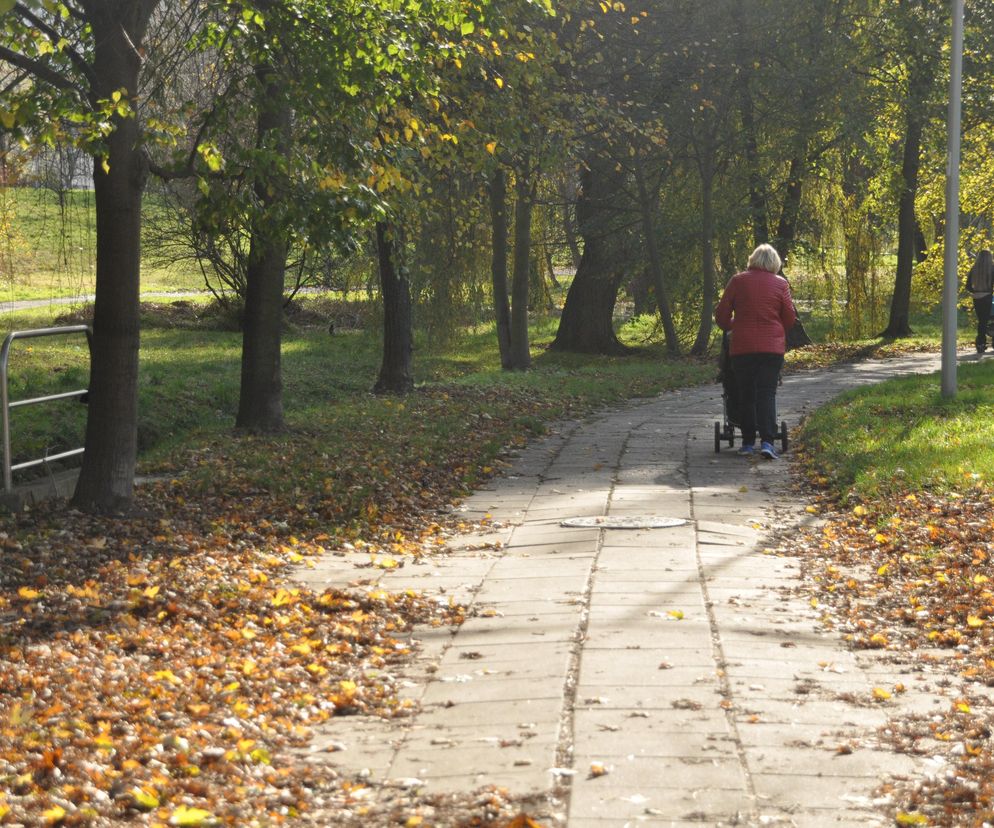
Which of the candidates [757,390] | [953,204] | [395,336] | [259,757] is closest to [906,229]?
[953,204]

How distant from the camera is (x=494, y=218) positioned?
2267 centimetres

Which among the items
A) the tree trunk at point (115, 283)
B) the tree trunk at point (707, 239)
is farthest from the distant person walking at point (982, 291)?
the tree trunk at point (115, 283)

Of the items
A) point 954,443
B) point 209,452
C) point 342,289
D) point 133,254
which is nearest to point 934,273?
point 342,289

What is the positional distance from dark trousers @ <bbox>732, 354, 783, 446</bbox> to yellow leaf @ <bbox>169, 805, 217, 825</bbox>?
9077 mm

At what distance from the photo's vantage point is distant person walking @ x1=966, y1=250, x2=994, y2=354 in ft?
81.0

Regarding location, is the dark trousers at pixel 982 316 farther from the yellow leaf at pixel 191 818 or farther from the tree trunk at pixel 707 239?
the yellow leaf at pixel 191 818

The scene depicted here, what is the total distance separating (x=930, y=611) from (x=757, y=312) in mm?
5668

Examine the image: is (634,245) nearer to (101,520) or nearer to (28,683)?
(101,520)

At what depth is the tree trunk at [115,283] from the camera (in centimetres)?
934

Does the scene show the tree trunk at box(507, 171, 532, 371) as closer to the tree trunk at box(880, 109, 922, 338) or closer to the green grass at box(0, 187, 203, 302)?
the green grass at box(0, 187, 203, 302)

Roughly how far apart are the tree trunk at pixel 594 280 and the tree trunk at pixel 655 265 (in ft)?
2.38

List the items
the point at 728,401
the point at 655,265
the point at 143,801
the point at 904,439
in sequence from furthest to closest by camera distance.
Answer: the point at 655,265 < the point at 728,401 < the point at 904,439 < the point at 143,801

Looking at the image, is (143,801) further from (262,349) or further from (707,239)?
(707,239)

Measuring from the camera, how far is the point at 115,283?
948 cm
